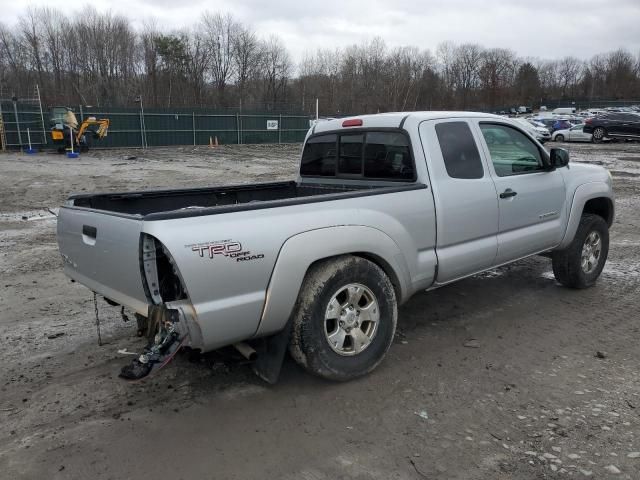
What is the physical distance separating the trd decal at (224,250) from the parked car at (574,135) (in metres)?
38.0

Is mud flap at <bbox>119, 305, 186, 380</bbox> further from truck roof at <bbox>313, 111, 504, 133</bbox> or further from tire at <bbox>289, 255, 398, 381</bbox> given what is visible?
truck roof at <bbox>313, 111, 504, 133</bbox>

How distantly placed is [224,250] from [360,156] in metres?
2.20

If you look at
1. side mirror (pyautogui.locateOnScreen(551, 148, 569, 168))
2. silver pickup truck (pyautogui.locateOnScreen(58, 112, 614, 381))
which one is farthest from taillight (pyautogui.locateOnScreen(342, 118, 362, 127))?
side mirror (pyautogui.locateOnScreen(551, 148, 569, 168))

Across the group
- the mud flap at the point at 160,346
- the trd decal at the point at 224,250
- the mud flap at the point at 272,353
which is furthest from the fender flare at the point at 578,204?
the mud flap at the point at 160,346

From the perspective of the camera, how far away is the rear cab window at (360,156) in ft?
14.3

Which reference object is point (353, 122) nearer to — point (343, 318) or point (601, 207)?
point (343, 318)

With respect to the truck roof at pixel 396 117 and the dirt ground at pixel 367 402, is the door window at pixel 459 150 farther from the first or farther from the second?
the dirt ground at pixel 367 402

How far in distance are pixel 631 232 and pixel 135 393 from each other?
869 cm

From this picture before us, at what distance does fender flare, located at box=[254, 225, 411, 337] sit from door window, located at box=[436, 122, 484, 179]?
1.09 m

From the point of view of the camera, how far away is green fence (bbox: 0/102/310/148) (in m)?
28.5

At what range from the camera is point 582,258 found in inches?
226

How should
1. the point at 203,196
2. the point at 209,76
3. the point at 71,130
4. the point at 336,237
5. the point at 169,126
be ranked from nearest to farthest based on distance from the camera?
the point at 336,237
the point at 203,196
the point at 71,130
the point at 169,126
the point at 209,76

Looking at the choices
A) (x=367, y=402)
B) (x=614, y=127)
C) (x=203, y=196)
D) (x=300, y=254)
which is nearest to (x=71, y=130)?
(x=203, y=196)

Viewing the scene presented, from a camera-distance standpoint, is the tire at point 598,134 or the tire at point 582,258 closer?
the tire at point 582,258
